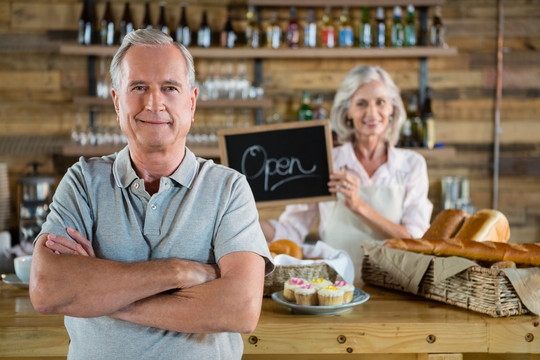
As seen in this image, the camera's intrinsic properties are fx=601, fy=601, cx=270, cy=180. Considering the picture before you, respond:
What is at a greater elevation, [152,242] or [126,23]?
[126,23]

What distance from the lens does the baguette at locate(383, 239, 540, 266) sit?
5.38 ft

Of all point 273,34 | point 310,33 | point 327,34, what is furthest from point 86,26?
point 327,34

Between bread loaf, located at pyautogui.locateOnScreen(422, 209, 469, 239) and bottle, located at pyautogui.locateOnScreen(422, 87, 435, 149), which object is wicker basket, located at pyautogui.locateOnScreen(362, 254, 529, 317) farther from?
bottle, located at pyautogui.locateOnScreen(422, 87, 435, 149)

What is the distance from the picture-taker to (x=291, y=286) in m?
1.59

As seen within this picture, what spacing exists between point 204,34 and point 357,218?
1.90 metres

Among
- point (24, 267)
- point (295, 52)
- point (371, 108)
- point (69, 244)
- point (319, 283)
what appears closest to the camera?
point (69, 244)

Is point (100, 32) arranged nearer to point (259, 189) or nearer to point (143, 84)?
point (259, 189)

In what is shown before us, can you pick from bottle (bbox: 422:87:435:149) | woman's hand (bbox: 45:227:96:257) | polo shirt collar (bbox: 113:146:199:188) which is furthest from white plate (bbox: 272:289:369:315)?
bottle (bbox: 422:87:435:149)

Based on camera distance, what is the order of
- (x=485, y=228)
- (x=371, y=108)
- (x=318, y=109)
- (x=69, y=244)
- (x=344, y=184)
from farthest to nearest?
(x=318, y=109) < (x=371, y=108) < (x=344, y=184) < (x=485, y=228) < (x=69, y=244)

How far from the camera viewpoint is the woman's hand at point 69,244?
48.3 inches

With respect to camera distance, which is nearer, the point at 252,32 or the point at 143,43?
the point at 143,43

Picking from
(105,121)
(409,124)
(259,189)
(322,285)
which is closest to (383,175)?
(259,189)

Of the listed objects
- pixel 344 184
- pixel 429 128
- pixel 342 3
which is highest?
pixel 342 3

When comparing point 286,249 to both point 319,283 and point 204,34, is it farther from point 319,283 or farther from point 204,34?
point 204,34
